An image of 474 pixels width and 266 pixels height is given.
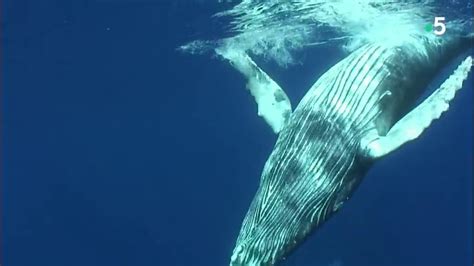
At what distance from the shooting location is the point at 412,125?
7.33 m

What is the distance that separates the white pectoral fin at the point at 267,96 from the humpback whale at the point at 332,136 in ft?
0.07

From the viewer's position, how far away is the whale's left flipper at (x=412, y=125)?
725cm

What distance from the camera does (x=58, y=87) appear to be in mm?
27547

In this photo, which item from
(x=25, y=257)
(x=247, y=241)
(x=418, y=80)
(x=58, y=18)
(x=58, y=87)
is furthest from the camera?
(x=25, y=257)

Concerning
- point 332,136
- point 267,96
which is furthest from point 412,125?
point 267,96

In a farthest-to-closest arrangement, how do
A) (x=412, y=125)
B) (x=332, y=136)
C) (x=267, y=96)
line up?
(x=267, y=96) → (x=332, y=136) → (x=412, y=125)

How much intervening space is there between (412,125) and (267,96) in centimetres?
292

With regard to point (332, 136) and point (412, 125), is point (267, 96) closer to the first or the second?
point (332, 136)

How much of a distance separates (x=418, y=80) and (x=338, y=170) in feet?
8.09

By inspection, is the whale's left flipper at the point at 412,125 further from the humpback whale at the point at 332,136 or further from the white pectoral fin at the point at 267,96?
the white pectoral fin at the point at 267,96

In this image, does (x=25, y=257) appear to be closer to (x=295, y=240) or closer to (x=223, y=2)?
(x=223, y=2)

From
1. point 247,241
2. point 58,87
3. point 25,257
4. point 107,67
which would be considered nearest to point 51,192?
point 25,257

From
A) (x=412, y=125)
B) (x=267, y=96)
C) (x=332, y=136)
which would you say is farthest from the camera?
(x=267, y=96)

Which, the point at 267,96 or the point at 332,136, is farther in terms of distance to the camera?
the point at 267,96
